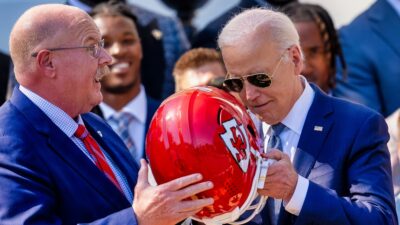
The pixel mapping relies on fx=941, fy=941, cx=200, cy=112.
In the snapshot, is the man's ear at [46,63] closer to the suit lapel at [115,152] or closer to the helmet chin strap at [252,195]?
the suit lapel at [115,152]

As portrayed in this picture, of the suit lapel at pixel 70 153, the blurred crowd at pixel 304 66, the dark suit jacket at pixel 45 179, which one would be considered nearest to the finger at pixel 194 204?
the dark suit jacket at pixel 45 179

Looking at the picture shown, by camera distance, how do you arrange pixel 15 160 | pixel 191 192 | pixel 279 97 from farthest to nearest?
pixel 279 97 → pixel 15 160 → pixel 191 192

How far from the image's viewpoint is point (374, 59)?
21.5 ft

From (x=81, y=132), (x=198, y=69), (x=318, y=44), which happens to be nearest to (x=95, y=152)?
(x=81, y=132)

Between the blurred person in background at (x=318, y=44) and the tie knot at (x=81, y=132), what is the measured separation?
224 cm

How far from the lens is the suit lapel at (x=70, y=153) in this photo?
409cm

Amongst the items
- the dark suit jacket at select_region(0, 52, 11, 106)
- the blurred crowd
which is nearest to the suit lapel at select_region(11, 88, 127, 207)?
the blurred crowd

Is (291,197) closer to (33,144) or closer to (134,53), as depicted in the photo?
(33,144)

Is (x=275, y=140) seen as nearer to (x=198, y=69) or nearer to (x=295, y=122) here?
(x=295, y=122)

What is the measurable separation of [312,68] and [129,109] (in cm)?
128

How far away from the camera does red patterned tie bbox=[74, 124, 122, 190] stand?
14.0 ft

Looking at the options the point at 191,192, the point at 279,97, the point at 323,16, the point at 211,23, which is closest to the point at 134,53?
the point at 211,23

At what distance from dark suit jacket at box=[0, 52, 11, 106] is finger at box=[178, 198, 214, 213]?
3.42 metres

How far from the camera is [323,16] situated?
663cm
